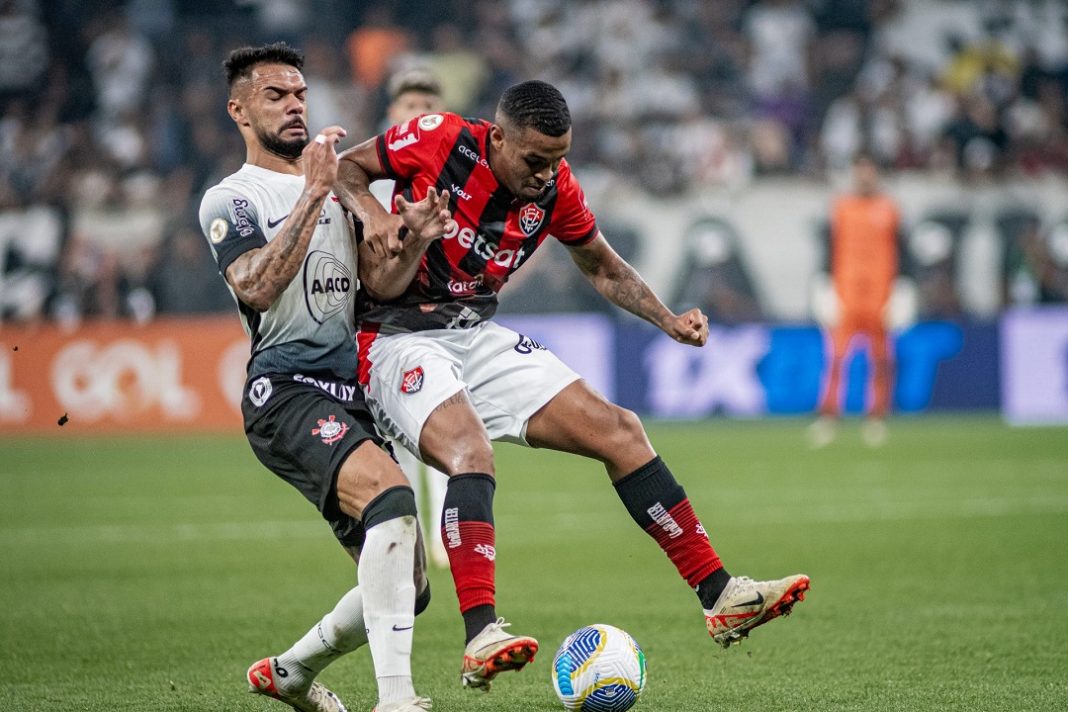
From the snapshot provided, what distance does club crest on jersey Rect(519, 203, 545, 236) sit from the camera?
539cm

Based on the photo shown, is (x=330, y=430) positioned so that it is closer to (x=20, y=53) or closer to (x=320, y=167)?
(x=320, y=167)

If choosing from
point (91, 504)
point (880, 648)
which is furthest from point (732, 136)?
point (880, 648)

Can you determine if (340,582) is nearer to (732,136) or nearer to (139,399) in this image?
(139,399)

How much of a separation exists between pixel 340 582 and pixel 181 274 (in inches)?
408

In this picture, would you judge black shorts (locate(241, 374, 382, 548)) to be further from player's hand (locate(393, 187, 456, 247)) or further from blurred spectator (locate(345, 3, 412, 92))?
blurred spectator (locate(345, 3, 412, 92))

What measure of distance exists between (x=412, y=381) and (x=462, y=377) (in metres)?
0.33

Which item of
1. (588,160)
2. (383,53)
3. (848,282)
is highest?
(383,53)

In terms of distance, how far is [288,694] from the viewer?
195 inches

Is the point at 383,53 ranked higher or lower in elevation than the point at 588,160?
higher

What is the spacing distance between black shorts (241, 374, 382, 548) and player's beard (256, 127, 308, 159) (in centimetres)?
80

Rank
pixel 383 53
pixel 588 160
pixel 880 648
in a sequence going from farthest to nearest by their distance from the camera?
pixel 383 53 → pixel 588 160 → pixel 880 648

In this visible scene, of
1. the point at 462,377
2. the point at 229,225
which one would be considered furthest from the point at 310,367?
the point at 462,377

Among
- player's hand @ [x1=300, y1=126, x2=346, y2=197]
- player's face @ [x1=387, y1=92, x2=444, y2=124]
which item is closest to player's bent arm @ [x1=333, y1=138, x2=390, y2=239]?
player's hand @ [x1=300, y1=126, x2=346, y2=197]

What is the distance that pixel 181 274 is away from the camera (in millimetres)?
17500
